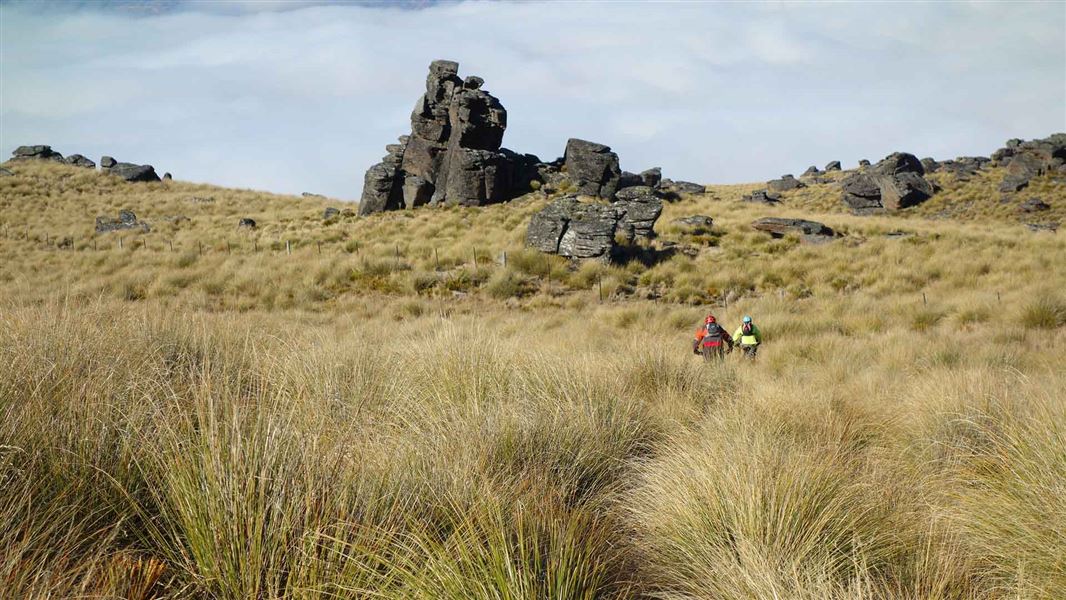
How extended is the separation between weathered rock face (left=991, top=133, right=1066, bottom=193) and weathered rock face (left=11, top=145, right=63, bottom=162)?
263 ft

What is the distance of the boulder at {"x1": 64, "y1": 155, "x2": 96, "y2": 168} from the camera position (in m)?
58.6

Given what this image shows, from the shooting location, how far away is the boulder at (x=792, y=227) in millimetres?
27000

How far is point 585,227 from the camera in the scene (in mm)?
22734

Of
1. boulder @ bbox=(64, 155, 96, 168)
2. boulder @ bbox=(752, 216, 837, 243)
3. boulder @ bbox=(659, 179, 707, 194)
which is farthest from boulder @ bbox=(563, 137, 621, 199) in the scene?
boulder @ bbox=(64, 155, 96, 168)

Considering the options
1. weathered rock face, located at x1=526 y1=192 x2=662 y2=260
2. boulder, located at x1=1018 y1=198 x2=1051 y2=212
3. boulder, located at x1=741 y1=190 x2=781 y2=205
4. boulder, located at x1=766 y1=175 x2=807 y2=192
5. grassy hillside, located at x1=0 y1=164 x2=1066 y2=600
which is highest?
boulder, located at x1=766 y1=175 x2=807 y2=192

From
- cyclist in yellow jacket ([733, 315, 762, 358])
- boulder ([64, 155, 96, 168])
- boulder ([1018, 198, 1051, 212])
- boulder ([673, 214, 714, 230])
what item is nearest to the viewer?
cyclist in yellow jacket ([733, 315, 762, 358])

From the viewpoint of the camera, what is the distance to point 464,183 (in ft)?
107

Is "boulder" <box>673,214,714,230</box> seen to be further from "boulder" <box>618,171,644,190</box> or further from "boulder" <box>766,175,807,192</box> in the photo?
"boulder" <box>766,175,807,192</box>

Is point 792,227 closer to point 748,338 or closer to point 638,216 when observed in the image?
point 638,216

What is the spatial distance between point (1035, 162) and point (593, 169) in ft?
119

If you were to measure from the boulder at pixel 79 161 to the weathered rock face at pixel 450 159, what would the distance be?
131 feet

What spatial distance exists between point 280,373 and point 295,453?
226 cm

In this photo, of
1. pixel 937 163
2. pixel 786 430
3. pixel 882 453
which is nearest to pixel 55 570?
pixel 786 430

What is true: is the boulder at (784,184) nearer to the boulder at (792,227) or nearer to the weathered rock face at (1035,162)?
the weathered rock face at (1035,162)
